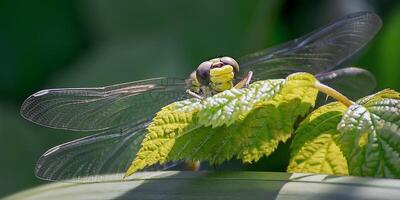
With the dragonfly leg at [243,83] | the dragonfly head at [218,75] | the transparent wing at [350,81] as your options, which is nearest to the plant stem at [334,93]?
the dragonfly leg at [243,83]

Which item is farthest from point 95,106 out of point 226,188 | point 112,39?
point 112,39

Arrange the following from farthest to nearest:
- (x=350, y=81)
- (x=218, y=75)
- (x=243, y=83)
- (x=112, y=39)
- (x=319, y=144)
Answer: (x=112, y=39)
(x=350, y=81)
(x=218, y=75)
(x=243, y=83)
(x=319, y=144)

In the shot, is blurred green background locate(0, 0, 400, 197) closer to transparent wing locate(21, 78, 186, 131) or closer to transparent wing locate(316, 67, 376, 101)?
transparent wing locate(316, 67, 376, 101)

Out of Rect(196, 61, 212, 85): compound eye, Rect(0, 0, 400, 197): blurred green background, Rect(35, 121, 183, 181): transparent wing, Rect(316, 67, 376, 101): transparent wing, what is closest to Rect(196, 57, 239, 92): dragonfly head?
Rect(196, 61, 212, 85): compound eye

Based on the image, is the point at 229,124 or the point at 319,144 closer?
the point at 229,124

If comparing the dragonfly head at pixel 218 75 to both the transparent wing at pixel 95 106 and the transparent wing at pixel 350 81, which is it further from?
the transparent wing at pixel 350 81

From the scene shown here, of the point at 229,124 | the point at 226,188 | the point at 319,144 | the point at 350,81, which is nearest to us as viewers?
the point at 226,188

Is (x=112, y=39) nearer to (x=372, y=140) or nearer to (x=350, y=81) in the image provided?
(x=350, y=81)

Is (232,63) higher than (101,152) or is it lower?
higher
